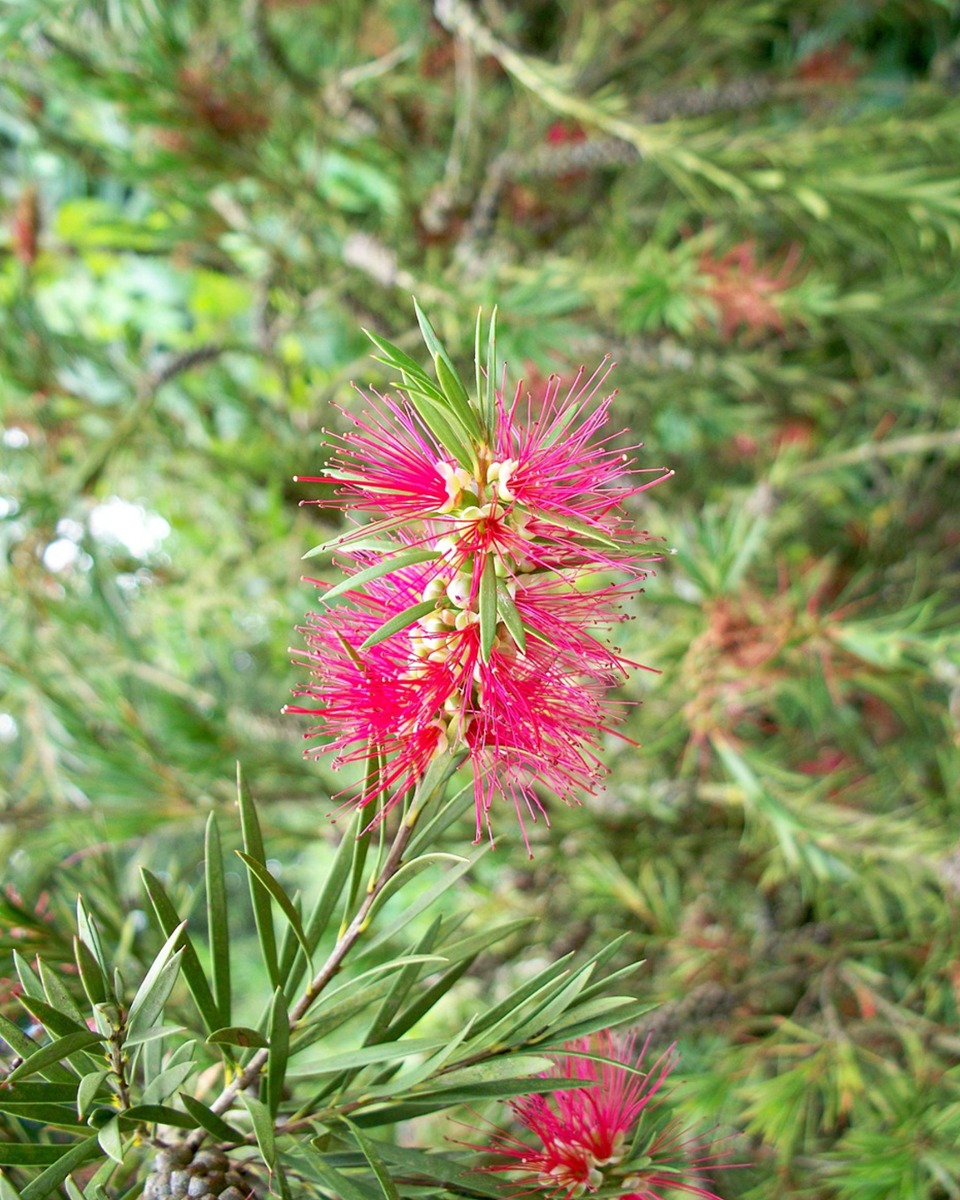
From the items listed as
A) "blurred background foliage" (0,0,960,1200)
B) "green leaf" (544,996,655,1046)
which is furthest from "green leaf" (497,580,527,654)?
"blurred background foliage" (0,0,960,1200)

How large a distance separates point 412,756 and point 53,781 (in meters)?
0.49

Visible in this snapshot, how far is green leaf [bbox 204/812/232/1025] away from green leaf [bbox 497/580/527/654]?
107 mm

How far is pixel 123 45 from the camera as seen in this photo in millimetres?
806

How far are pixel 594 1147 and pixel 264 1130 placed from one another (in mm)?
126

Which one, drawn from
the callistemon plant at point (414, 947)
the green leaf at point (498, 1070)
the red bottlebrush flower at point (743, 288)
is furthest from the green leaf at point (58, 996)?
the red bottlebrush flower at point (743, 288)

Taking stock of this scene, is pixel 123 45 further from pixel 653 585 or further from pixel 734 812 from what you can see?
pixel 734 812

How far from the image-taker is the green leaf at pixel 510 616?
236mm

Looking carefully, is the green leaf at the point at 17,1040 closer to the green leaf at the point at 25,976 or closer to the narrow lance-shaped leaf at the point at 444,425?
the green leaf at the point at 25,976

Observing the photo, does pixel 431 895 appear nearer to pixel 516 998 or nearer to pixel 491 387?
pixel 516 998

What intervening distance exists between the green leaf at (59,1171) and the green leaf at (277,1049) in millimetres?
44

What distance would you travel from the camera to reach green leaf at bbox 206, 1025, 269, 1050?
0.23 metres

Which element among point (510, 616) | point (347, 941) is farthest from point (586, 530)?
point (347, 941)

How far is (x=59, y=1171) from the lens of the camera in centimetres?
22

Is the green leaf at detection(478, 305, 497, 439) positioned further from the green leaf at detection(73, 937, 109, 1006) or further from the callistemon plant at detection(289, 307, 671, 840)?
the green leaf at detection(73, 937, 109, 1006)
